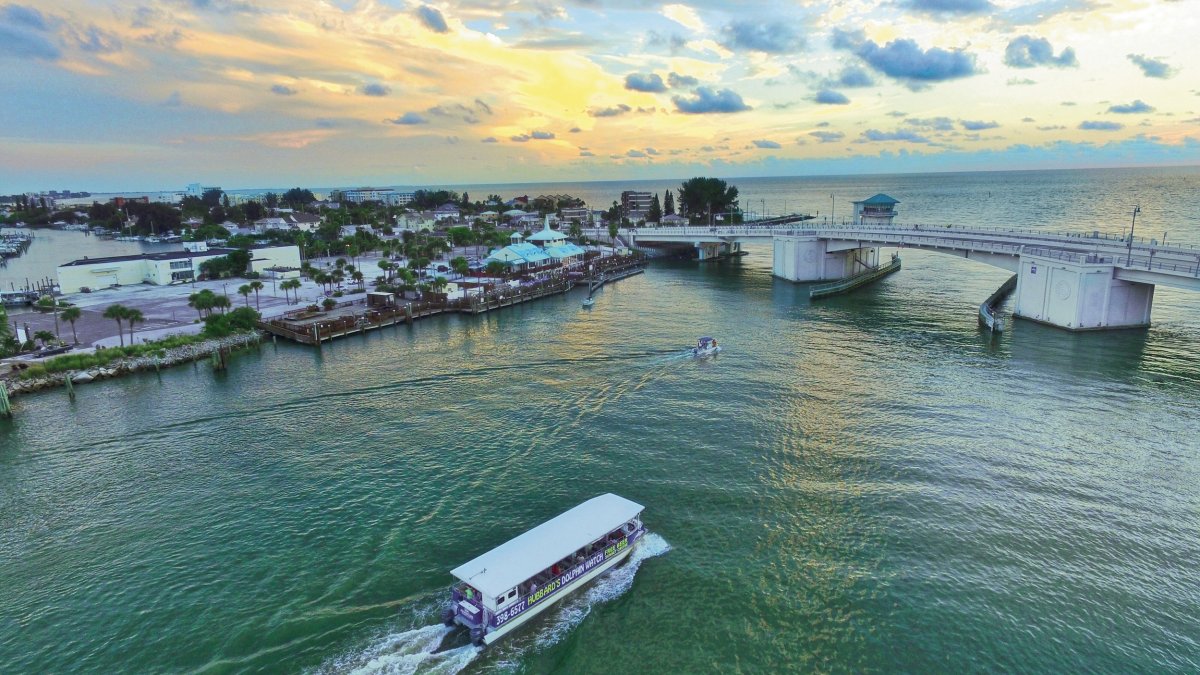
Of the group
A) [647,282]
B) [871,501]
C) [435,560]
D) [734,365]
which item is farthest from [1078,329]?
[435,560]

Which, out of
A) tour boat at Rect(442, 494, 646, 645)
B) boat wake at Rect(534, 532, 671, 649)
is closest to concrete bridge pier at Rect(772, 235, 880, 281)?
boat wake at Rect(534, 532, 671, 649)

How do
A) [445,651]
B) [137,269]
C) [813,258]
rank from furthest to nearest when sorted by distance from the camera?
[813,258]
[137,269]
[445,651]

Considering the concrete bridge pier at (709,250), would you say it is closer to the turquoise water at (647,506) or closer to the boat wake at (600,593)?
the turquoise water at (647,506)

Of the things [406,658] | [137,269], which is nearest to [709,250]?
[137,269]

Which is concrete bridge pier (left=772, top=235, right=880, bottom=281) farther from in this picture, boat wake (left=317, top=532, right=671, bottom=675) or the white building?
the white building

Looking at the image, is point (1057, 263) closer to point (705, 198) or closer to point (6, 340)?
point (6, 340)

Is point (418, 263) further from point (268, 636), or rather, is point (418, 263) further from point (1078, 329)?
point (1078, 329)
